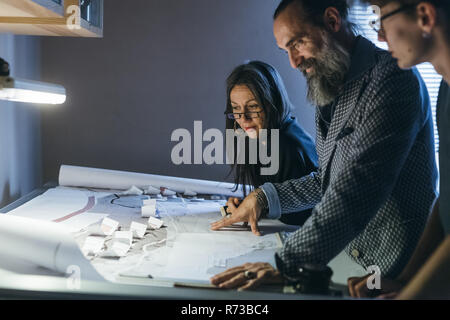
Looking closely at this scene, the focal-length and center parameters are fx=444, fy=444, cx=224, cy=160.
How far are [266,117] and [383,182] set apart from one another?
2.02ft

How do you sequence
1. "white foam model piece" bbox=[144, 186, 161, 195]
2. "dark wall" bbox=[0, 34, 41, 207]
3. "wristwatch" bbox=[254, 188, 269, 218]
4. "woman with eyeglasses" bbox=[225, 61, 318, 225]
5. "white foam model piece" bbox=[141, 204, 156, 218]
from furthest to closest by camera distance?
"white foam model piece" bbox=[144, 186, 161, 195]
"dark wall" bbox=[0, 34, 41, 207]
"woman with eyeglasses" bbox=[225, 61, 318, 225]
"white foam model piece" bbox=[141, 204, 156, 218]
"wristwatch" bbox=[254, 188, 269, 218]

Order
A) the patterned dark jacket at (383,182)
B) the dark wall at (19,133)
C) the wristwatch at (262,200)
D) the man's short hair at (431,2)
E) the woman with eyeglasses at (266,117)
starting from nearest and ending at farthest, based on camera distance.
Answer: the man's short hair at (431,2) < the patterned dark jacket at (383,182) < the wristwatch at (262,200) < the woman with eyeglasses at (266,117) < the dark wall at (19,133)

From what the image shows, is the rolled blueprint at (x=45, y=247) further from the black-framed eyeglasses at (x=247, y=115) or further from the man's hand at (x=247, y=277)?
the black-framed eyeglasses at (x=247, y=115)

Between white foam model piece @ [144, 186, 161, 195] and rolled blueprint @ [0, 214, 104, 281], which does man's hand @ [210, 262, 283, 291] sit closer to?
rolled blueprint @ [0, 214, 104, 281]

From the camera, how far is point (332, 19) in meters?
0.84

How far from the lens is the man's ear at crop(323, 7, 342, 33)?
833mm

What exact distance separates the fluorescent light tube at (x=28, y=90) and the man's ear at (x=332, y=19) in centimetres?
56

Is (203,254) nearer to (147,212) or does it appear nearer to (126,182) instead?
(147,212)

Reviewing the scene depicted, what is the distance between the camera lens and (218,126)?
1.77m

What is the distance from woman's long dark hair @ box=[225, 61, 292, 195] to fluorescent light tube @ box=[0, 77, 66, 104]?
1.66 feet

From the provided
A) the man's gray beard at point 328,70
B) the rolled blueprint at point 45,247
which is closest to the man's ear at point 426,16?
the man's gray beard at point 328,70

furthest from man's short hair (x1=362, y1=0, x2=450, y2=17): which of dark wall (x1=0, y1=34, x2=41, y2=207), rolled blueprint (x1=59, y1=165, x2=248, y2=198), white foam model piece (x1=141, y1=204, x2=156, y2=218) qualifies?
dark wall (x1=0, y1=34, x2=41, y2=207)

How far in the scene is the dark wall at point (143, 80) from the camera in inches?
66.7
